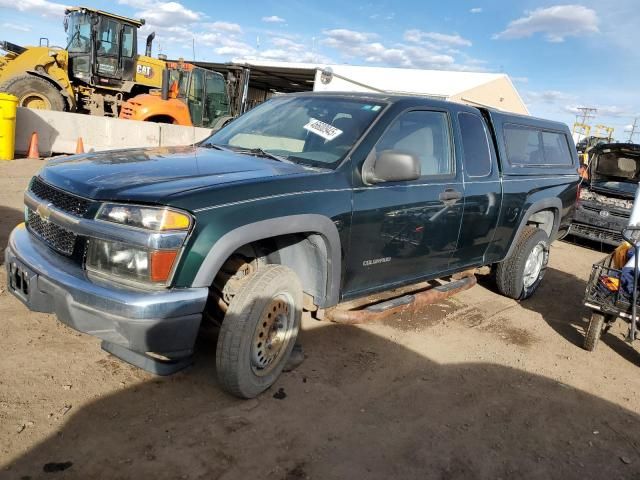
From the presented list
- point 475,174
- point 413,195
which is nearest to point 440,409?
point 413,195

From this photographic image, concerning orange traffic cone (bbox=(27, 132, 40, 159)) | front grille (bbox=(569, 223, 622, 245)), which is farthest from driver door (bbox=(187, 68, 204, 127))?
front grille (bbox=(569, 223, 622, 245))

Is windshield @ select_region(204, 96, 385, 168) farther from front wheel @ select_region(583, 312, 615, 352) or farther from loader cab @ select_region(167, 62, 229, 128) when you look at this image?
loader cab @ select_region(167, 62, 229, 128)

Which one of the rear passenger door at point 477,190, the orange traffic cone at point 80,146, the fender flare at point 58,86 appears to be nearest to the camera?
the rear passenger door at point 477,190

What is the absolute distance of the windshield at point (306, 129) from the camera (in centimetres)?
351

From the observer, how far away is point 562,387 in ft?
12.8

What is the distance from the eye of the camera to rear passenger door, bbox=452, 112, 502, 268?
4.32m

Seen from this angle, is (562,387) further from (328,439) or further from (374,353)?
(328,439)

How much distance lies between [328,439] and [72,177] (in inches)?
82.0

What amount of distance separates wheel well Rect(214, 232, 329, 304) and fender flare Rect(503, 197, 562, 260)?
8.76 feet

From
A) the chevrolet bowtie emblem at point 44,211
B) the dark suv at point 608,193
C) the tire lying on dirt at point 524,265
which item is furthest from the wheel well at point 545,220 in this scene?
the chevrolet bowtie emblem at point 44,211

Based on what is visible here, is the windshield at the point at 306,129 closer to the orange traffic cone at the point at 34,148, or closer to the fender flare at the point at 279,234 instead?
the fender flare at the point at 279,234

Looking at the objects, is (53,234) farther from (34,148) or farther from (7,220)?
Answer: (34,148)

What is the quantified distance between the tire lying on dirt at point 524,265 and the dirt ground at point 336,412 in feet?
3.61

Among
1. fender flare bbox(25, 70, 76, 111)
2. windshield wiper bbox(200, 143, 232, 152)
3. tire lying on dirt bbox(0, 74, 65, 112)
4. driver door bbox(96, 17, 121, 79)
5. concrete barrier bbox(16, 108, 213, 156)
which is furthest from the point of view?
driver door bbox(96, 17, 121, 79)
